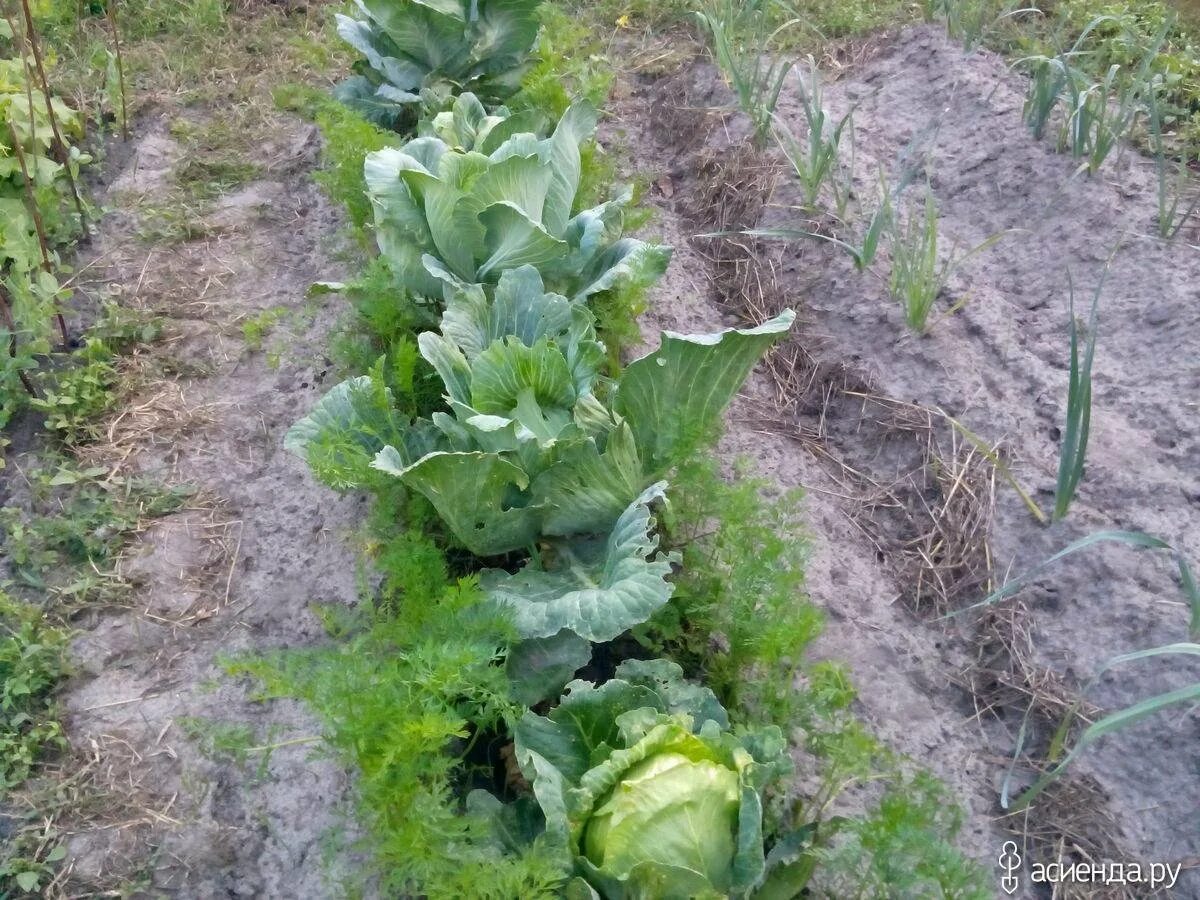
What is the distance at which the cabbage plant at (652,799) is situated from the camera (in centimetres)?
141

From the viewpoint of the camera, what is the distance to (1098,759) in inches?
75.4

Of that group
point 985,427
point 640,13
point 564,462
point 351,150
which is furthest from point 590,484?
point 640,13

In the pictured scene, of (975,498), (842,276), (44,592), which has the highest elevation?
(842,276)

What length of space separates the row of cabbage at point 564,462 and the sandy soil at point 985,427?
1.83 ft

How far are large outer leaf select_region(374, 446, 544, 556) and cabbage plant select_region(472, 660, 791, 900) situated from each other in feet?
0.75

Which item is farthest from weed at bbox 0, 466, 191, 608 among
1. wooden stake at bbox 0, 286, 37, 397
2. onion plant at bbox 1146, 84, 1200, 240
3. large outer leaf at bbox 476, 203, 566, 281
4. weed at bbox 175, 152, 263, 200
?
onion plant at bbox 1146, 84, 1200, 240

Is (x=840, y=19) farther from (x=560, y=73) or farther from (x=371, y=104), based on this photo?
(x=371, y=104)

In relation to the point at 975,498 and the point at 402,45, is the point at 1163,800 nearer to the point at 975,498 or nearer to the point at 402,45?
the point at 975,498

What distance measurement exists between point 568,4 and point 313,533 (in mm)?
3272

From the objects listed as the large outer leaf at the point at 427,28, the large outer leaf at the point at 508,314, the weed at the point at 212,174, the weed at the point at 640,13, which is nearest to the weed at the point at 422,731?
the large outer leaf at the point at 508,314

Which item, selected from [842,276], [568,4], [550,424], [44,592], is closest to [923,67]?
[842,276]

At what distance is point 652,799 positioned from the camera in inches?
55.4

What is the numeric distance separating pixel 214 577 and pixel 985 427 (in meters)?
2.05

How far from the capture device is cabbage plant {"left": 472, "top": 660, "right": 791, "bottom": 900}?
4.61 feet
